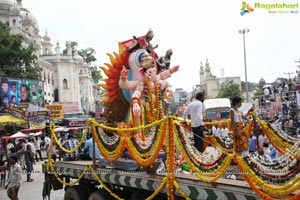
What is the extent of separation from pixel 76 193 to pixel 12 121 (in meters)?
20.4

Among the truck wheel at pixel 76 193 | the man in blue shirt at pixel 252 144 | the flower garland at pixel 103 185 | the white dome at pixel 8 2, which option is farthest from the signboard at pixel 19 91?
the white dome at pixel 8 2

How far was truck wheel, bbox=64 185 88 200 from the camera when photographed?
23.6 ft

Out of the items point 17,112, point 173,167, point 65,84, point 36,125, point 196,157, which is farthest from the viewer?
point 65,84

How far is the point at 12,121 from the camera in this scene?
26.2m

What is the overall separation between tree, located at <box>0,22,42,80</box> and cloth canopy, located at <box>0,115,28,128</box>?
12159 millimetres

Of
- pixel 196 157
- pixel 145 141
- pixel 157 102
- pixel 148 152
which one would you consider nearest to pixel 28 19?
pixel 157 102

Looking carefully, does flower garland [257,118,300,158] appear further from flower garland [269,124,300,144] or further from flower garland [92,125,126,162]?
flower garland [92,125,126,162]

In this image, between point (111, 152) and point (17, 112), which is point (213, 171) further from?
point (17, 112)

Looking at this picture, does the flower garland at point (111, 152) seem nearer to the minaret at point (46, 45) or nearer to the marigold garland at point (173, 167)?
the marigold garland at point (173, 167)

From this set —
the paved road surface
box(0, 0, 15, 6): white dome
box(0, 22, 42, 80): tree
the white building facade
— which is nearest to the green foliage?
the white building facade

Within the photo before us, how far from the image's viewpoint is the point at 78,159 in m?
8.62

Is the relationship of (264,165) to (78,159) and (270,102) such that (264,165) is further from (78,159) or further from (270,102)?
(270,102)

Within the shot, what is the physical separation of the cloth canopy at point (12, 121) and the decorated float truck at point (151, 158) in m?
18.7

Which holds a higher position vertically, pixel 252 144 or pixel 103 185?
pixel 252 144
